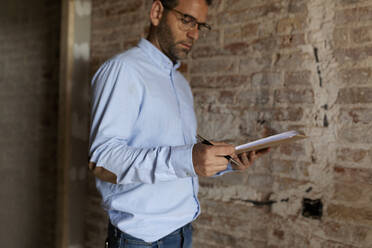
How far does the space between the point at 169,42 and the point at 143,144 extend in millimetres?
487

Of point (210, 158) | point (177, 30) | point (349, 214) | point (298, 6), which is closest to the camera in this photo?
point (210, 158)

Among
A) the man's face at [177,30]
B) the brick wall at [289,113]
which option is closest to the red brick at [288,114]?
the brick wall at [289,113]

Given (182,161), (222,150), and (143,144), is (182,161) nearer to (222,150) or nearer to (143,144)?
(222,150)

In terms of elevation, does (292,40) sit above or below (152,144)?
above

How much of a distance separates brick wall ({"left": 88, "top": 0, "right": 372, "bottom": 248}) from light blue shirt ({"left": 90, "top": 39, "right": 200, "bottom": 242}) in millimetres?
497

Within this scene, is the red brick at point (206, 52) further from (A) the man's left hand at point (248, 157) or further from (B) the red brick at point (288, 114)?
(A) the man's left hand at point (248, 157)

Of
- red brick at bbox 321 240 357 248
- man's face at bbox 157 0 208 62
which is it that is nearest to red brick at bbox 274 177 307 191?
red brick at bbox 321 240 357 248

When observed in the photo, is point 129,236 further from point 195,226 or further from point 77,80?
point 77,80

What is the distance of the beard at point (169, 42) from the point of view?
4.55ft

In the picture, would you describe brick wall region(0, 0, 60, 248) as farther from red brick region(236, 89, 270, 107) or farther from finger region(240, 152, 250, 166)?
finger region(240, 152, 250, 166)

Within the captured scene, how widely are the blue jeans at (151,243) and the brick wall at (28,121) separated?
180cm

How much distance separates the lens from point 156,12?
1396 mm

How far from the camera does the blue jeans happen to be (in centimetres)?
121

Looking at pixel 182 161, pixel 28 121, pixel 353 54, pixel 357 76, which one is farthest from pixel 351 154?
pixel 28 121
